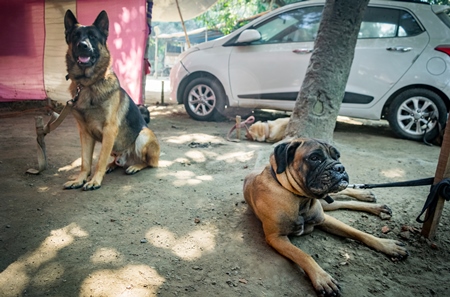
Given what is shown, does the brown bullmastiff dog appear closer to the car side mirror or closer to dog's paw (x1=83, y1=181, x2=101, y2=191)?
dog's paw (x1=83, y1=181, x2=101, y2=191)

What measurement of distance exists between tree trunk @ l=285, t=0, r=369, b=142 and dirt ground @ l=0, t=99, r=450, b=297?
637 mm

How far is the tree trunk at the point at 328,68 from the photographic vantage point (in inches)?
173

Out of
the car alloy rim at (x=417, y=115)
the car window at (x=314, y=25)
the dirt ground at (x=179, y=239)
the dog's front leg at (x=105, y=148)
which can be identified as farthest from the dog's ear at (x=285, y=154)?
the car window at (x=314, y=25)

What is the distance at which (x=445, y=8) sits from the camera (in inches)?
228

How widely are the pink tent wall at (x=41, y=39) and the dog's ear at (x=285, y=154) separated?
4937 mm

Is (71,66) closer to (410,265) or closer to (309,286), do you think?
(309,286)

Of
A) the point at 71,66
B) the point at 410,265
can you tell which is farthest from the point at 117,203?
the point at 410,265

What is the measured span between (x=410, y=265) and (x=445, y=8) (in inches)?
216

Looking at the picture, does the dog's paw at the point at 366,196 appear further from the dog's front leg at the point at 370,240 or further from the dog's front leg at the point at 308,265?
the dog's front leg at the point at 308,265

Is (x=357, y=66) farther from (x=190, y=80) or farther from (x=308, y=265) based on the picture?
(x=308, y=265)

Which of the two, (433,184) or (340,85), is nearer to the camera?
(433,184)

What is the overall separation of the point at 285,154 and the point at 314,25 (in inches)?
194

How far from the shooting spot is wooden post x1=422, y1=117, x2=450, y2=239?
2326mm

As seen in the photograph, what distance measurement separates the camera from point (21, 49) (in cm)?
579
